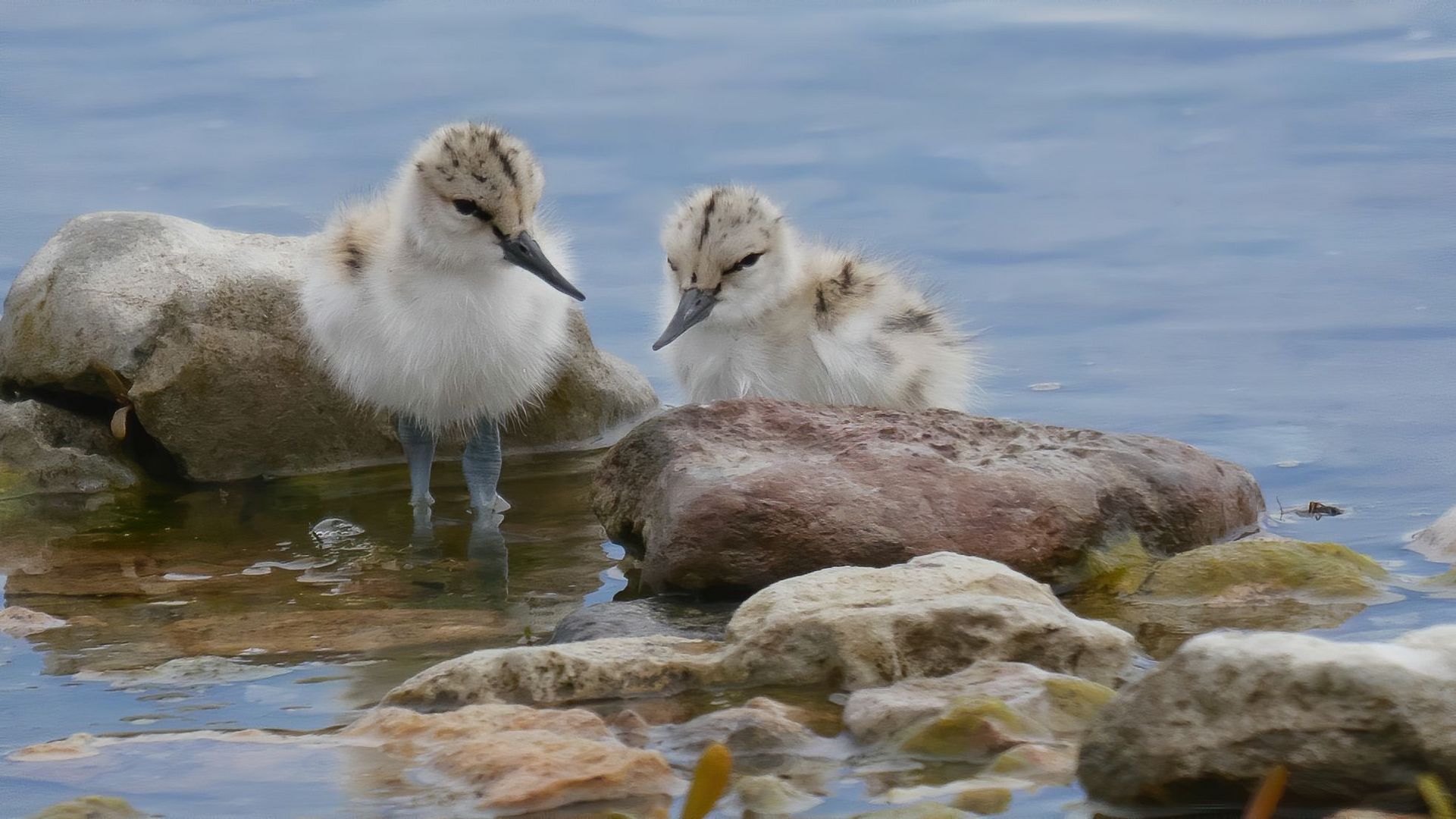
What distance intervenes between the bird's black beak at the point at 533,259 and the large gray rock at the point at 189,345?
1.46 meters

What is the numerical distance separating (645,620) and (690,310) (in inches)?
74.5

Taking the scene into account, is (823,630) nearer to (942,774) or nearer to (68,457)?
(942,774)

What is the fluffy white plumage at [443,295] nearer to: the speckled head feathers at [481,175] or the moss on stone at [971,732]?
the speckled head feathers at [481,175]

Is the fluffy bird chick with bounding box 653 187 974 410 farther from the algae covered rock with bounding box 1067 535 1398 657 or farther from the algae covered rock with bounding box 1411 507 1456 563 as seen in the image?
the algae covered rock with bounding box 1411 507 1456 563

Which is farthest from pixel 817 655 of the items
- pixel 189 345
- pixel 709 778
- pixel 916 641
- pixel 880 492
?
pixel 189 345

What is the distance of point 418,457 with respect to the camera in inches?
281

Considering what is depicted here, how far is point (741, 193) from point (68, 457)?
2795 millimetres

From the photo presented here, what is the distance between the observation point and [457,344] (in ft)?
21.8

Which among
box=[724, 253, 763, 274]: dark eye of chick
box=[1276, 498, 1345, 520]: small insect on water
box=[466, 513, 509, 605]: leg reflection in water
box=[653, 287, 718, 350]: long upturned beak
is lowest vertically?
box=[466, 513, 509, 605]: leg reflection in water

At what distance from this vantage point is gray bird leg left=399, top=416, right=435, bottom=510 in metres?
7.11

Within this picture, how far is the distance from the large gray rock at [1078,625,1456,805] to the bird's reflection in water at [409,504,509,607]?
2645mm

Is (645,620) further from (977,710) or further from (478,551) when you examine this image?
(478,551)

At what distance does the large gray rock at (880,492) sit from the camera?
17.9 ft

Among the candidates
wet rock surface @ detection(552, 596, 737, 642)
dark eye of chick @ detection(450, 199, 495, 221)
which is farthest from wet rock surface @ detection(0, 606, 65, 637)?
dark eye of chick @ detection(450, 199, 495, 221)
